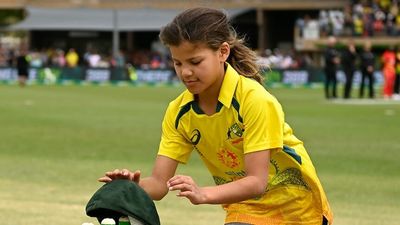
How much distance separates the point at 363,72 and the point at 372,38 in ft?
70.4

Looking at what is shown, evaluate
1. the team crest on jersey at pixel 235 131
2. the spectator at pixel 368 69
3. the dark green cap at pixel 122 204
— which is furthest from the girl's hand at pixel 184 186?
the spectator at pixel 368 69

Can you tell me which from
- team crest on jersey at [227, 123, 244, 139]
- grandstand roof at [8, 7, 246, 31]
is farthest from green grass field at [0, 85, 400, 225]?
grandstand roof at [8, 7, 246, 31]

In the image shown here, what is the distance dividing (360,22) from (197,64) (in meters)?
57.3

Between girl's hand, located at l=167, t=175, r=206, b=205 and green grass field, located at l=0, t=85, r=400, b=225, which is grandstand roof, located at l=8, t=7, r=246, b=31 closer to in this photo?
green grass field, located at l=0, t=85, r=400, b=225

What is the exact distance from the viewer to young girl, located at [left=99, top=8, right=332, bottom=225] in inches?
227

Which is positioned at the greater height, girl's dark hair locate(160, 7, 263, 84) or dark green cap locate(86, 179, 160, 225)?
girl's dark hair locate(160, 7, 263, 84)

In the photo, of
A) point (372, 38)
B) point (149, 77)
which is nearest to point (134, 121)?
point (149, 77)

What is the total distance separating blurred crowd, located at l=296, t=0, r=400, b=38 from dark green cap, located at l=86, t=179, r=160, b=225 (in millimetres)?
56812

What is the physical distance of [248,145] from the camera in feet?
19.6

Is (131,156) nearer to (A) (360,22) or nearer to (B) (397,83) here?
A: (B) (397,83)

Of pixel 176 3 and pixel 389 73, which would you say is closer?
pixel 389 73

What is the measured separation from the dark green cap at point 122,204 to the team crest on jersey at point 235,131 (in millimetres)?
941

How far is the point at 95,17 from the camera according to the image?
72.4 metres

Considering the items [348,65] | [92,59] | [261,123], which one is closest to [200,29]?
[261,123]
